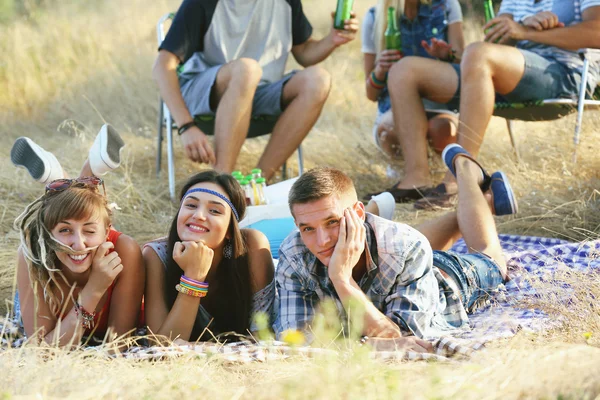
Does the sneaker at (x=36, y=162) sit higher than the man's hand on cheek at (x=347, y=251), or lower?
higher

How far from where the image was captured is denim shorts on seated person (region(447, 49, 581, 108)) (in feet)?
17.2

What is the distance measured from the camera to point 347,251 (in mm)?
2912

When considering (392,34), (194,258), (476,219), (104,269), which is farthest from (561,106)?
(104,269)

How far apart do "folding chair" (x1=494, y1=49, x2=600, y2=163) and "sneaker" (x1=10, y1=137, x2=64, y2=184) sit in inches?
125

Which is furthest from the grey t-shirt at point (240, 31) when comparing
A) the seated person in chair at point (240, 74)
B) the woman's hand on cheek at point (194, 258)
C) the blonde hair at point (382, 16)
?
the woman's hand on cheek at point (194, 258)

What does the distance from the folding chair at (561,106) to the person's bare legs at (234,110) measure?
5.92 feet

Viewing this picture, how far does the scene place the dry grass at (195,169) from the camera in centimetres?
197

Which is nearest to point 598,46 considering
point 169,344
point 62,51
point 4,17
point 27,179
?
point 169,344

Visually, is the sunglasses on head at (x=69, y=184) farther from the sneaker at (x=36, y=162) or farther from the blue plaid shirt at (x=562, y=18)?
the blue plaid shirt at (x=562, y=18)

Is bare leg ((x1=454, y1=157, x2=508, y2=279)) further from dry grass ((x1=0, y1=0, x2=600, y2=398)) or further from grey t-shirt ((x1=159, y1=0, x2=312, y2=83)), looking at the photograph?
grey t-shirt ((x1=159, y1=0, x2=312, y2=83))

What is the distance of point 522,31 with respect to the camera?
17.5ft

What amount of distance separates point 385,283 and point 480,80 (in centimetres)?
252

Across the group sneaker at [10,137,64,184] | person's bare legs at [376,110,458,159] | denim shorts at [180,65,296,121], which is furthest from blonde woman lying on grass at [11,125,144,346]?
person's bare legs at [376,110,458,159]

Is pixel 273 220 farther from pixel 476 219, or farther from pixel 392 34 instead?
pixel 392 34
